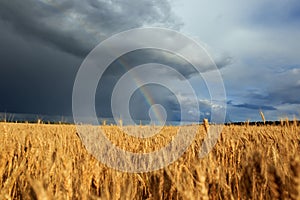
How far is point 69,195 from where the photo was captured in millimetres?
1485

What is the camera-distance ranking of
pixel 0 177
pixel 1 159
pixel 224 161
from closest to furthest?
pixel 0 177 → pixel 1 159 → pixel 224 161

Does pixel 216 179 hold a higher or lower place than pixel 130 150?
lower

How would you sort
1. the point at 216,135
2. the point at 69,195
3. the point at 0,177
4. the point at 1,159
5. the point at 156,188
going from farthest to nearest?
the point at 216,135, the point at 1,159, the point at 0,177, the point at 156,188, the point at 69,195

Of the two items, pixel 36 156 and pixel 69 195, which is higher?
pixel 36 156

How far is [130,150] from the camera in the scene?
3.88 metres

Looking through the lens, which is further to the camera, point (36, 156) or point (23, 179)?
point (36, 156)

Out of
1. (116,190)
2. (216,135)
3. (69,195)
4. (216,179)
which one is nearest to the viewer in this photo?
(69,195)

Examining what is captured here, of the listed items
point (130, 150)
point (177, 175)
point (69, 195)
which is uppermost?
point (130, 150)

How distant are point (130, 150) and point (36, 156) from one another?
4.42ft

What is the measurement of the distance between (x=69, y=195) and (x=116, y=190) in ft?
0.89

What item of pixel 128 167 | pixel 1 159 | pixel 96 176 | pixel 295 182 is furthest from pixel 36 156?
pixel 295 182

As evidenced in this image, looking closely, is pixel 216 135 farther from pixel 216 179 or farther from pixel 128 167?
pixel 216 179

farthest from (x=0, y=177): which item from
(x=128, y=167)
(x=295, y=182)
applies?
(x=295, y=182)

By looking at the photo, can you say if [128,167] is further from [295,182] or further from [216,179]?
[295,182]
